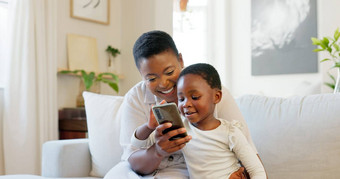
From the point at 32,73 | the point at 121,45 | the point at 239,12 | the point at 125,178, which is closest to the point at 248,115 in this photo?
the point at 125,178

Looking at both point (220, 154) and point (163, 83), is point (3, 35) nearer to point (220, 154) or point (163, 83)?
point (163, 83)

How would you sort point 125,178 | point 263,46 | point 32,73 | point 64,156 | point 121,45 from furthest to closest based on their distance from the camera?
point 263,46
point 121,45
point 32,73
point 64,156
point 125,178

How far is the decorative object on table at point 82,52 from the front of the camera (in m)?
3.86

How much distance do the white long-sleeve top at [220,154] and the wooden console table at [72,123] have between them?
2.24 meters

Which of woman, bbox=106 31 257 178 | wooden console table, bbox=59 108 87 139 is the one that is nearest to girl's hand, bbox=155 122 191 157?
woman, bbox=106 31 257 178

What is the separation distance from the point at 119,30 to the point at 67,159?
2713 mm

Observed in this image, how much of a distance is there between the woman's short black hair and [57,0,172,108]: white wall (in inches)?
101

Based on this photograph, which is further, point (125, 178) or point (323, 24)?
point (323, 24)

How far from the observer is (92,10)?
13.5ft

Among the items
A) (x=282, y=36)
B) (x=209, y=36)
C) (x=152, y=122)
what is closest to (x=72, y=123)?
(x=152, y=122)

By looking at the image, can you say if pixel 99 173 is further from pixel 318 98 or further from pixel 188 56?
pixel 188 56

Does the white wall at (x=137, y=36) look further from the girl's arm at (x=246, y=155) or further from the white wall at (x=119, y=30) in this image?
the girl's arm at (x=246, y=155)

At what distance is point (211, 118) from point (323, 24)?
373 cm

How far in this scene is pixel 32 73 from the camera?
3326 millimetres
